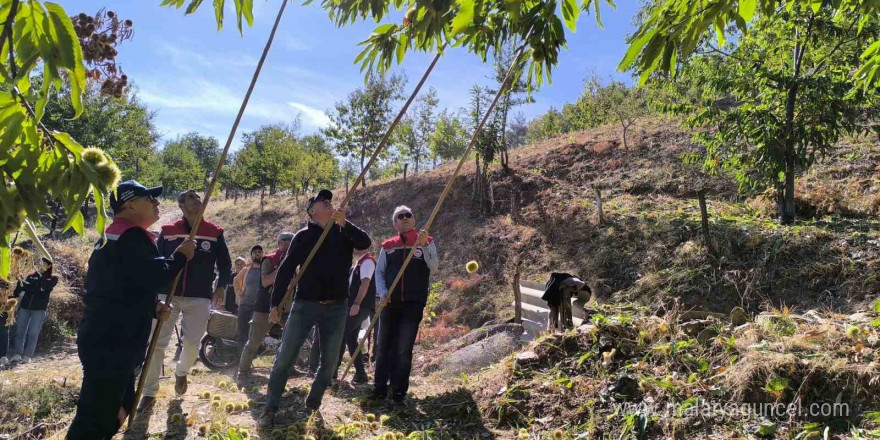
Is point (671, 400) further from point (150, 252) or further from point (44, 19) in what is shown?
point (44, 19)

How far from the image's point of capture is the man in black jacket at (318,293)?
4.20 m

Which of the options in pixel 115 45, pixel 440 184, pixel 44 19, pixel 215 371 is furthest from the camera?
pixel 440 184

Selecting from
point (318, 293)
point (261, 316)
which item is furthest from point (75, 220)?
point (261, 316)

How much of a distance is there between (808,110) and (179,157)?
61.7 meters

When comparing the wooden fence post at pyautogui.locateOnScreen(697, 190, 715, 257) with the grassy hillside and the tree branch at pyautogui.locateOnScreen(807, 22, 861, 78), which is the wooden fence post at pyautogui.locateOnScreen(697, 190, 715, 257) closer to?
the grassy hillside

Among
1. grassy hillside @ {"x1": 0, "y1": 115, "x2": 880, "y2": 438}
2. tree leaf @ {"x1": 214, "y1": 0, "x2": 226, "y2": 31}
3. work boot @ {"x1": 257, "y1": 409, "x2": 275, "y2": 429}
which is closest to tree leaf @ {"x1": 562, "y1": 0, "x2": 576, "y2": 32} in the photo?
tree leaf @ {"x1": 214, "y1": 0, "x2": 226, "y2": 31}

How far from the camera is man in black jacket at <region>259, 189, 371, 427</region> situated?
420cm

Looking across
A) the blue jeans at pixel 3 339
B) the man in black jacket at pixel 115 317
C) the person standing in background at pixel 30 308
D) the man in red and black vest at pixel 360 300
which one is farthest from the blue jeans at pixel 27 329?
the man in black jacket at pixel 115 317

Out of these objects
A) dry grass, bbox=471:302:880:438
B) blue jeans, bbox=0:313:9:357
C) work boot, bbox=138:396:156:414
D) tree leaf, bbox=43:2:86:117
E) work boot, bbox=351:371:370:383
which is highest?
tree leaf, bbox=43:2:86:117

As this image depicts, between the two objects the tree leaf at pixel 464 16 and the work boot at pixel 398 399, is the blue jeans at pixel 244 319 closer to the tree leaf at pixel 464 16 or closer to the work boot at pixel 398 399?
the work boot at pixel 398 399

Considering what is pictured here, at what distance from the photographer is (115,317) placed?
3033mm

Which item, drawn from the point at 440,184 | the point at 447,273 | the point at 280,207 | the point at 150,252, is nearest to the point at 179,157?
the point at 280,207

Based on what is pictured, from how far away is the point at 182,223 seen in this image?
16.3 feet

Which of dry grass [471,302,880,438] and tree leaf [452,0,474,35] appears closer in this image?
tree leaf [452,0,474,35]
